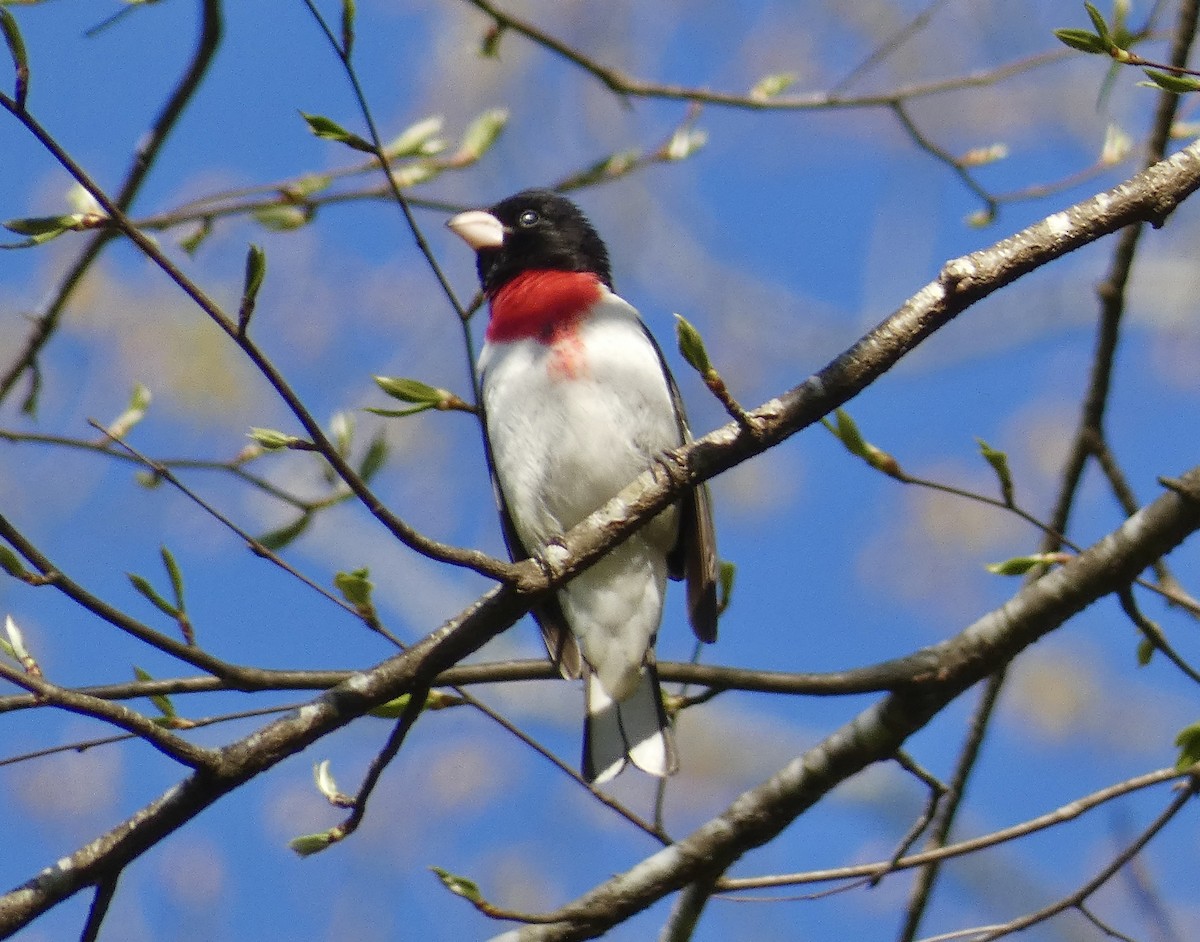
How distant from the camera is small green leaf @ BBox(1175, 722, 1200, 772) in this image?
2871mm

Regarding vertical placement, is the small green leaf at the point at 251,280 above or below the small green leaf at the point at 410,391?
below

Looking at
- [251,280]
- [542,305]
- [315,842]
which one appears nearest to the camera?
[251,280]

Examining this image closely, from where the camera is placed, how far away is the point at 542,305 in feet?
16.1

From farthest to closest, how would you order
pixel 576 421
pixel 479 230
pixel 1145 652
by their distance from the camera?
1. pixel 479 230
2. pixel 576 421
3. pixel 1145 652

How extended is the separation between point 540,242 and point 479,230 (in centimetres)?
24

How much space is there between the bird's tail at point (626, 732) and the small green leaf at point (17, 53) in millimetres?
2467

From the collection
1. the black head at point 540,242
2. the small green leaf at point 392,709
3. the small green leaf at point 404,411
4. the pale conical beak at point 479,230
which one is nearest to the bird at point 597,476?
the black head at point 540,242

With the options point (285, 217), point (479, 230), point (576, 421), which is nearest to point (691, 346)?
point (576, 421)

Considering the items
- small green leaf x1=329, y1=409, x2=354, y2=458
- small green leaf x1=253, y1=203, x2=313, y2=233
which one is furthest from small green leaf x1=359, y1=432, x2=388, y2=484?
small green leaf x1=253, y1=203, x2=313, y2=233

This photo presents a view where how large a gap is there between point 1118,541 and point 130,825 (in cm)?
241

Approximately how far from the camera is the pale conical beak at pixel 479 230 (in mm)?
5473

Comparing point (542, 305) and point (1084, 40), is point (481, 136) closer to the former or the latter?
point (542, 305)

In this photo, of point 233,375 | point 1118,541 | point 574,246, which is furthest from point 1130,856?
point 233,375

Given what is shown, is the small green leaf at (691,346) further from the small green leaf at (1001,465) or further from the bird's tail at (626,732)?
the bird's tail at (626,732)
